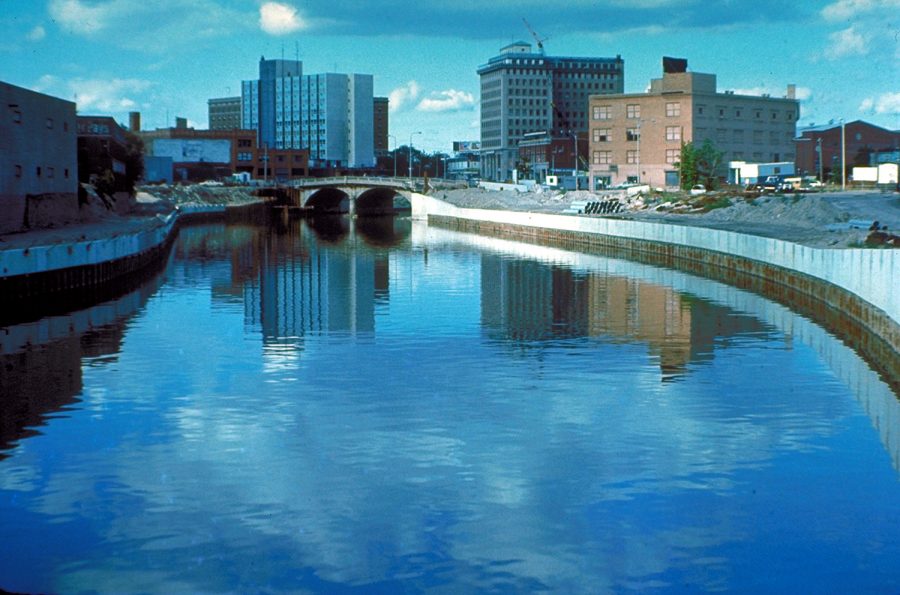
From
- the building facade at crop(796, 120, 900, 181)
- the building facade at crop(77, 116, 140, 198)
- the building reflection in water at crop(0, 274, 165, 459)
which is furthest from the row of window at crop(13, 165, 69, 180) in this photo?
the building facade at crop(796, 120, 900, 181)

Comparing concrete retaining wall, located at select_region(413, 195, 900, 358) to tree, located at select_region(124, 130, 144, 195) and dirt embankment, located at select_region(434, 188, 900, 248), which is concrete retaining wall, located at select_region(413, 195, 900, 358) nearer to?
dirt embankment, located at select_region(434, 188, 900, 248)

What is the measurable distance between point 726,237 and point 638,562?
1904 inches

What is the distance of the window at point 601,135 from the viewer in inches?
6923

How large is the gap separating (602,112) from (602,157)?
6.66m

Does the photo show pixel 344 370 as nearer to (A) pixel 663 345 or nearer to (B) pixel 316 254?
(A) pixel 663 345

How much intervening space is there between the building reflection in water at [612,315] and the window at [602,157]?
378 feet

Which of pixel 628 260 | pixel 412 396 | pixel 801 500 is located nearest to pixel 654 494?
pixel 801 500

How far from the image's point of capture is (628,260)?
73562 millimetres

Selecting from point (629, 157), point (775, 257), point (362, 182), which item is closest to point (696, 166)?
point (629, 157)

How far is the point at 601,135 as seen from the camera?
176m

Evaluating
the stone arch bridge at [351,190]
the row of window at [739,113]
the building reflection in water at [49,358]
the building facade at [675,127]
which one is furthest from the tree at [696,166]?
the building reflection in water at [49,358]

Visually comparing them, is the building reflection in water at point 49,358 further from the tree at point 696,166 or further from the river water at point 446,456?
the tree at point 696,166

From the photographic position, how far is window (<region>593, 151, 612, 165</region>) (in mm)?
176500

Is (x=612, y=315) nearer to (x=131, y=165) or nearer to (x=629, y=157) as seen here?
(x=131, y=165)
